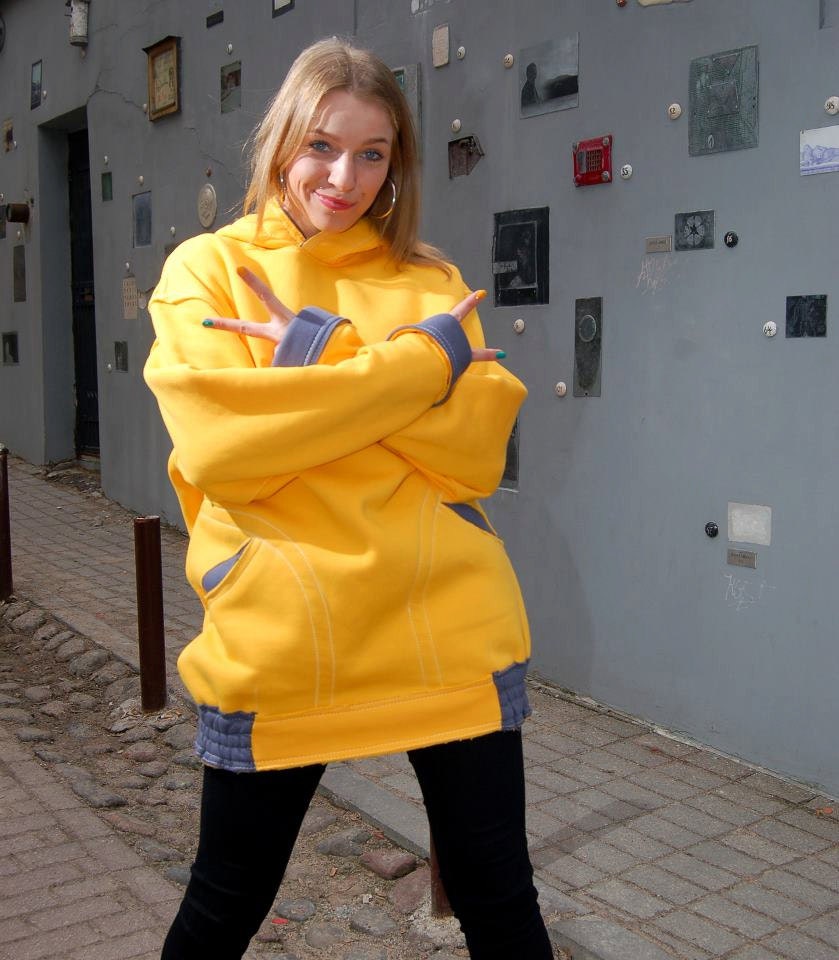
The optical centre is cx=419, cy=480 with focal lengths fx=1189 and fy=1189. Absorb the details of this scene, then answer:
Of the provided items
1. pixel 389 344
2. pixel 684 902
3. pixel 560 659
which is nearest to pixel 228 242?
pixel 389 344

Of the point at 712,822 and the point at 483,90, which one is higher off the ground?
the point at 483,90

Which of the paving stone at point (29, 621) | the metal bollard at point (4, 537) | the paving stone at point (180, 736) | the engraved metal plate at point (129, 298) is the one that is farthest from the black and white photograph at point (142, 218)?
the paving stone at point (180, 736)

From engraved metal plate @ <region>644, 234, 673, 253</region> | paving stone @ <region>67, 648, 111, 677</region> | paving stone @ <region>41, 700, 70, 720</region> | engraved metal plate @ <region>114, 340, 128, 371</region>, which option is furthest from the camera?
engraved metal plate @ <region>114, 340, 128, 371</region>

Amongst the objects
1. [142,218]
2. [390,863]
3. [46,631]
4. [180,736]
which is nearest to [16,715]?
[180,736]

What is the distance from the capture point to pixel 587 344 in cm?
440

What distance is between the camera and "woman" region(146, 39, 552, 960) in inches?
69.9

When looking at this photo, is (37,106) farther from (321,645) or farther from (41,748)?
(321,645)

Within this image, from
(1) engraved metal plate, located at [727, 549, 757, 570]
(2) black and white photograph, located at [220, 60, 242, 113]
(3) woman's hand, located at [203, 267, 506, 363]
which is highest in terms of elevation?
(2) black and white photograph, located at [220, 60, 242, 113]

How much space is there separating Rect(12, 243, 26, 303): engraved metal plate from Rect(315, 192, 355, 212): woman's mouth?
879 cm

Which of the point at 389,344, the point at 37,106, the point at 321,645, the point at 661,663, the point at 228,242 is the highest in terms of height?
the point at 37,106

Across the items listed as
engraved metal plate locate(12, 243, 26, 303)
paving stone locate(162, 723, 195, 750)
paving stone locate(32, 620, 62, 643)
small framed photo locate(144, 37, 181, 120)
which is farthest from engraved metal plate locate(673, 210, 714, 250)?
engraved metal plate locate(12, 243, 26, 303)

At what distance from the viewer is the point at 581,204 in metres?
4.38

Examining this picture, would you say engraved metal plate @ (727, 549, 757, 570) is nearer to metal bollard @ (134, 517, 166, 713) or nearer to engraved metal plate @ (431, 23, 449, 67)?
metal bollard @ (134, 517, 166, 713)

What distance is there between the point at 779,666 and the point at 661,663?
1.64 feet
